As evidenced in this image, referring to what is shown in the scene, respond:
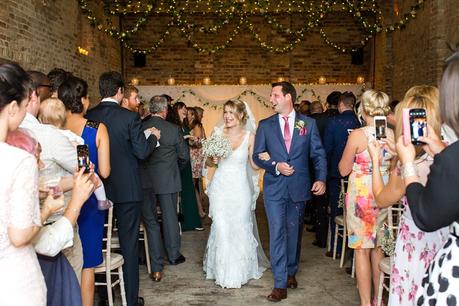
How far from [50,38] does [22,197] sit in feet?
22.7

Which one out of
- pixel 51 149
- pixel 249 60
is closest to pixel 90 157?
pixel 51 149

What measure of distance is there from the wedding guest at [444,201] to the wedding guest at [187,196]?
5.19 metres

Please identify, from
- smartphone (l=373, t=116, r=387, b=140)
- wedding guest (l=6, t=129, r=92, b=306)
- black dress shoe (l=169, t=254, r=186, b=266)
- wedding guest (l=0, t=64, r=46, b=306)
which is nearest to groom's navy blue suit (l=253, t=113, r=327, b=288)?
black dress shoe (l=169, t=254, r=186, b=266)

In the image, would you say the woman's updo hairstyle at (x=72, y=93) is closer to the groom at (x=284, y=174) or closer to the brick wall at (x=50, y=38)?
the groom at (x=284, y=174)

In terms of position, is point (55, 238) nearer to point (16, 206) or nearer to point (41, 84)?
point (16, 206)

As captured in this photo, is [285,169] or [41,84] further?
[285,169]

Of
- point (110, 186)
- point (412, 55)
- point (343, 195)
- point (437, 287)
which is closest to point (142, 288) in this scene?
point (110, 186)

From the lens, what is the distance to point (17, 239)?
1847mm

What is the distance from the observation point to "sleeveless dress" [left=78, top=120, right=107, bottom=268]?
347 cm

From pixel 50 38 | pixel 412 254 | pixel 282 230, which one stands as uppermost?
pixel 50 38

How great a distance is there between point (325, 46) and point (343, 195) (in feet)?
29.2

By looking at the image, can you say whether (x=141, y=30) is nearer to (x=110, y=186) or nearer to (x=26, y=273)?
(x=110, y=186)

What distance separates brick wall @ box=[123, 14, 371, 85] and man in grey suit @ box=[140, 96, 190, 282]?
823 centimetres

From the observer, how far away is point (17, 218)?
1.83 meters
